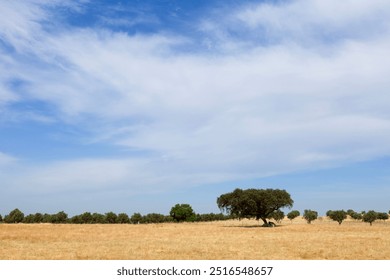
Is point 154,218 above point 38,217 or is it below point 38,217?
below

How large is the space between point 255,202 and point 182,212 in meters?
50.2

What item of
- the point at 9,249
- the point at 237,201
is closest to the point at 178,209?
the point at 237,201

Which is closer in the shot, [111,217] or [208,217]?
[111,217]

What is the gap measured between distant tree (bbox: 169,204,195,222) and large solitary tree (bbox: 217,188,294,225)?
43.5 meters

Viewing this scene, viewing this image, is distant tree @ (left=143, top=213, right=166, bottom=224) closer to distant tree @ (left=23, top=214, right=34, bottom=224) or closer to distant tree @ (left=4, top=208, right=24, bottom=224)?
distant tree @ (left=23, top=214, right=34, bottom=224)

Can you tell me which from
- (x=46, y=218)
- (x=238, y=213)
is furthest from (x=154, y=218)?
(x=238, y=213)

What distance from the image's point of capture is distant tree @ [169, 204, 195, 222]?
13400 cm

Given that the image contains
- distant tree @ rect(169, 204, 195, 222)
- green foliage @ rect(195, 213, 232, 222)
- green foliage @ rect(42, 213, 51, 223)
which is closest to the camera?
distant tree @ rect(169, 204, 195, 222)

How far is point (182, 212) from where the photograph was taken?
133750 millimetres

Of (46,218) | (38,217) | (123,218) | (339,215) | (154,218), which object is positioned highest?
(38,217)

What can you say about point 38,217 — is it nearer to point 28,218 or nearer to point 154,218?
point 28,218

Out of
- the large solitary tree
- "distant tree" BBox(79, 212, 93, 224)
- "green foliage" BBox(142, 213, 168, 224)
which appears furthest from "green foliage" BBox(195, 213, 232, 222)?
the large solitary tree
